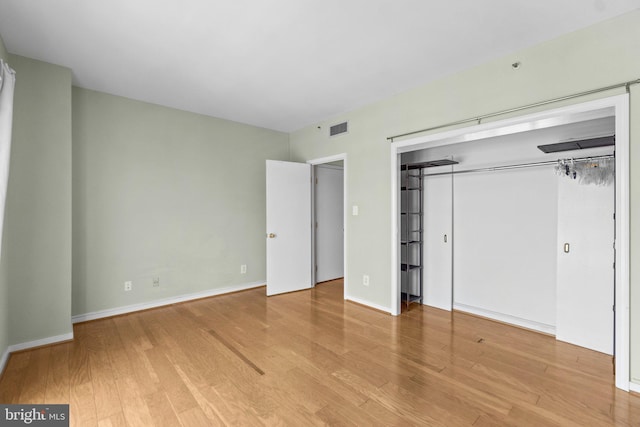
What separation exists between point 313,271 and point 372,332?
2043 millimetres

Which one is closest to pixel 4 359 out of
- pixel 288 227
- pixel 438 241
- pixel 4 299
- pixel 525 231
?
pixel 4 299

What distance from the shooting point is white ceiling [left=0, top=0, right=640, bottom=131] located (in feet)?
6.89

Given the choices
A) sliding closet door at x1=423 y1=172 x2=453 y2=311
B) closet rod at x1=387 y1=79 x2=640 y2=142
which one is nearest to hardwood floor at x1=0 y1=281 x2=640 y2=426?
sliding closet door at x1=423 y1=172 x2=453 y2=311

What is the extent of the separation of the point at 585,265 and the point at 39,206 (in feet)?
16.9

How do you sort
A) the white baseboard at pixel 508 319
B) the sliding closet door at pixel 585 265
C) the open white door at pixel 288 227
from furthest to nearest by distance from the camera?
the open white door at pixel 288 227, the white baseboard at pixel 508 319, the sliding closet door at pixel 585 265

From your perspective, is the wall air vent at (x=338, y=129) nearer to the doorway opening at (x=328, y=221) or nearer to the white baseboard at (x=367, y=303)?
the doorway opening at (x=328, y=221)

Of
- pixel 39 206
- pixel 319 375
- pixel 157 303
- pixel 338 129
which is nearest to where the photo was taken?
pixel 319 375

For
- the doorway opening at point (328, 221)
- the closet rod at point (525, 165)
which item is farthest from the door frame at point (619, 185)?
the doorway opening at point (328, 221)

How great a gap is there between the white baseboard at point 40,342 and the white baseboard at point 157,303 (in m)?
0.50

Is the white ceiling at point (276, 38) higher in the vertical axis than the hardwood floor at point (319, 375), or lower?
higher

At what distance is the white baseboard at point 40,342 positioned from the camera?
2720mm

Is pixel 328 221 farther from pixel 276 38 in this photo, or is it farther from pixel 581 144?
pixel 581 144

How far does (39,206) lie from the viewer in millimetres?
2811

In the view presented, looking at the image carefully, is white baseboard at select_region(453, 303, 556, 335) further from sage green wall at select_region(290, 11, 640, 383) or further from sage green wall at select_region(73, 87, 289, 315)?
sage green wall at select_region(73, 87, 289, 315)
